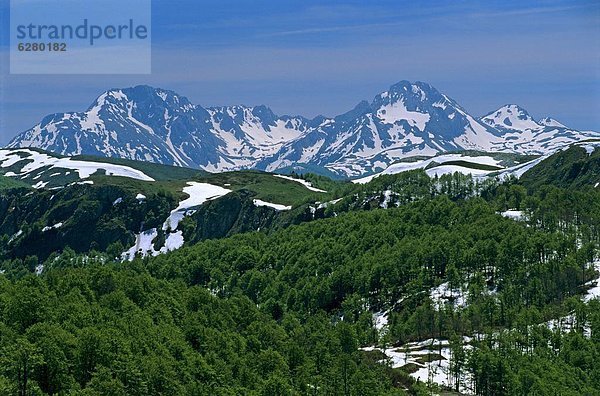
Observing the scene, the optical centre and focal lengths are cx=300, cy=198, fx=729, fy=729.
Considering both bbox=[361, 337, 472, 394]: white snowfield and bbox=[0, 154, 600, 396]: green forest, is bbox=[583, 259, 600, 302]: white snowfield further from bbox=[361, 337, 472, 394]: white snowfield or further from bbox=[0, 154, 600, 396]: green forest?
bbox=[361, 337, 472, 394]: white snowfield

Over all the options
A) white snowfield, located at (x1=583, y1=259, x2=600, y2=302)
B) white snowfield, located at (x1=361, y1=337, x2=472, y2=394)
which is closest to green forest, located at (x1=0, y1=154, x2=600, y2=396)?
white snowfield, located at (x1=361, y1=337, x2=472, y2=394)

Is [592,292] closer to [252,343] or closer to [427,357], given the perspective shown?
[427,357]

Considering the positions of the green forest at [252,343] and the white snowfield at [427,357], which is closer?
the green forest at [252,343]

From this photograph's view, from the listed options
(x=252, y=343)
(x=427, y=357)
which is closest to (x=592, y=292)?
(x=427, y=357)

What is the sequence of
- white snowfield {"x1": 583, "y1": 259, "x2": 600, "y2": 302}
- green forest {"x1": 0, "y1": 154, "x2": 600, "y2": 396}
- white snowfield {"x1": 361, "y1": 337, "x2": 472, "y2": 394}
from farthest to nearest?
white snowfield {"x1": 583, "y1": 259, "x2": 600, "y2": 302} < white snowfield {"x1": 361, "y1": 337, "x2": 472, "y2": 394} < green forest {"x1": 0, "y1": 154, "x2": 600, "y2": 396}

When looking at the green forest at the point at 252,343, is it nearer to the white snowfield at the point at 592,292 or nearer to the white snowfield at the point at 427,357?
the white snowfield at the point at 427,357

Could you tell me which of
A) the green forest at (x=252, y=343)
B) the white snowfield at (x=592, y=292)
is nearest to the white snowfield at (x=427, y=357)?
the green forest at (x=252, y=343)

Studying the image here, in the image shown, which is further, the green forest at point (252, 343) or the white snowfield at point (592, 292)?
the white snowfield at point (592, 292)

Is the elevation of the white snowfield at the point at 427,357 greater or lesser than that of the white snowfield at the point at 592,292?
lesser

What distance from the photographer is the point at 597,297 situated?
187 meters

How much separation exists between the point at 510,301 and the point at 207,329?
94.1 metres

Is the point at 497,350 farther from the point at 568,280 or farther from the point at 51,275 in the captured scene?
the point at 51,275

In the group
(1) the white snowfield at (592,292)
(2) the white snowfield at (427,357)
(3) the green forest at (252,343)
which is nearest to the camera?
(3) the green forest at (252,343)

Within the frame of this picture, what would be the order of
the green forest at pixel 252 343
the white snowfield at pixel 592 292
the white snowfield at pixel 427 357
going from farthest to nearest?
the white snowfield at pixel 592 292 → the white snowfield at pixel 427 357 → the green forest at pixel 252 343
